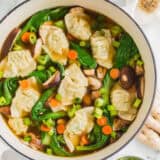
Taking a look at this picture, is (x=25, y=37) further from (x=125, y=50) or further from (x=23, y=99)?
(x=125, y=50)

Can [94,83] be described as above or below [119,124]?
above

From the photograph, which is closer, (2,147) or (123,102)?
(123,102)

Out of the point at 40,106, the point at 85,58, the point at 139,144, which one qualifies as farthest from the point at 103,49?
the point at 139,144

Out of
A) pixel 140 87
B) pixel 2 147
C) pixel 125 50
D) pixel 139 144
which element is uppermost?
pixel 125 50

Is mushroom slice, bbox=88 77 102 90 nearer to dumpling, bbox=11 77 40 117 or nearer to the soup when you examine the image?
the soup

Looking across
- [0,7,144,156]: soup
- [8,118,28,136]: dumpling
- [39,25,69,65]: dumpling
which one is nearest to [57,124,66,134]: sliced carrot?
[0,7,144,156]: soup

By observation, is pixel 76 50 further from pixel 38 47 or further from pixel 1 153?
pixel 1 153

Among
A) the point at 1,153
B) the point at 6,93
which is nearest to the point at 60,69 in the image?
the point at 6,93
